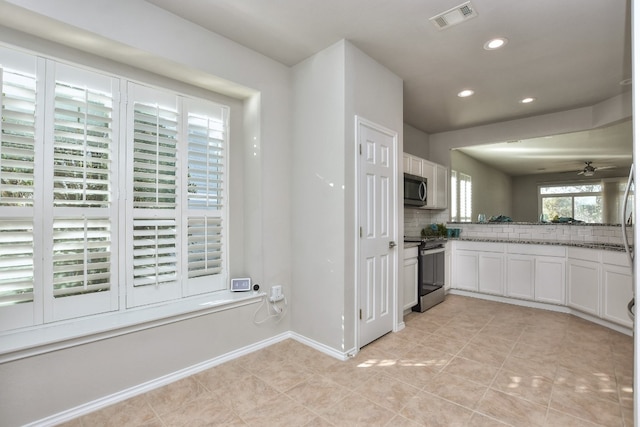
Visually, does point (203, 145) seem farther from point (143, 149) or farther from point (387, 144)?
point (387, 144)

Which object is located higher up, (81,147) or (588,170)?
(588,170)

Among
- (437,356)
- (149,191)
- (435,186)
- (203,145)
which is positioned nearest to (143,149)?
(149,191)

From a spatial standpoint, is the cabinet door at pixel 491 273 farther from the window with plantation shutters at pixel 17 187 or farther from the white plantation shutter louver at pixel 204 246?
the window with plantation shutters at pixel 17 187

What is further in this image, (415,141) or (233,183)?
(415,141)

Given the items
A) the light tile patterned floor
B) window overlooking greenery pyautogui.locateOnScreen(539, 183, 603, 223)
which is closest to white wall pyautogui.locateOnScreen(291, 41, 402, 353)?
the light tile patterned floor

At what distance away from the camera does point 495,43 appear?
2658 mm

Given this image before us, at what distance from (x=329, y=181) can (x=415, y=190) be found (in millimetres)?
1960

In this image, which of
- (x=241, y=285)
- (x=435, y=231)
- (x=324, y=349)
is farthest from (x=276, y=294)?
(x=435, y=231)

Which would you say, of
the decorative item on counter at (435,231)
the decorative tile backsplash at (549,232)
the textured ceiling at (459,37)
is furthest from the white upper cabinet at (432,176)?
the textured ceiling at (459,37)

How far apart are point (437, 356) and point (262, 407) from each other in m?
1.53

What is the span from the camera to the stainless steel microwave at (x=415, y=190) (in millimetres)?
4062

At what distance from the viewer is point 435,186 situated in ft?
16.0

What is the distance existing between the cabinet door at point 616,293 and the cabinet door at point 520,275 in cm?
83

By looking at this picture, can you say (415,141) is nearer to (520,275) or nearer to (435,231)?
(435,231)
